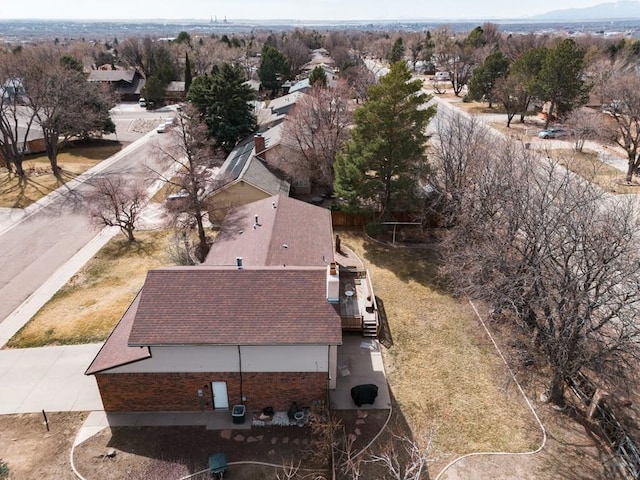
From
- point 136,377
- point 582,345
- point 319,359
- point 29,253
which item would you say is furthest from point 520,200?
point 29,253

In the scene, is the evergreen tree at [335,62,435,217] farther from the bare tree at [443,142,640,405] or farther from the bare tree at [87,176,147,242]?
the bare tree at [87,176,147,242]

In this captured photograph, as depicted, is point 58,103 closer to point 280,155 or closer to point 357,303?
point 280,155

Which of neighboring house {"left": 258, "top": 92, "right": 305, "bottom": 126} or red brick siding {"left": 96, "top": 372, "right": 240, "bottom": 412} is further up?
neighboring house {"left": 258, "top": 92, "right": 305, "bottom": 126}

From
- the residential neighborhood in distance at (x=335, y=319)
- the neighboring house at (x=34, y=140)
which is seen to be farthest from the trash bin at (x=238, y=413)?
the neighboring house at (x=34, y=140)

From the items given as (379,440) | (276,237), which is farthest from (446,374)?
(276,237)

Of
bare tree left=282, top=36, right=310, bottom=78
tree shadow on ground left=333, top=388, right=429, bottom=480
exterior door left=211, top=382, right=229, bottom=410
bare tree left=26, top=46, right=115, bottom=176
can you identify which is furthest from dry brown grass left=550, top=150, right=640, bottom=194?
bare tree left=282, top=36, right=310, bottom=78

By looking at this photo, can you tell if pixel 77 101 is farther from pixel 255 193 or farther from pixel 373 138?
pixel 373 138

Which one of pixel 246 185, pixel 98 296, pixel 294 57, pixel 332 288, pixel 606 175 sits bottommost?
pixel 98 296
